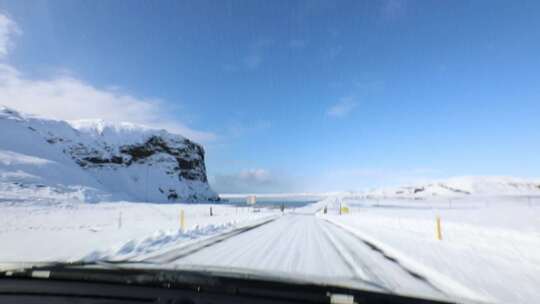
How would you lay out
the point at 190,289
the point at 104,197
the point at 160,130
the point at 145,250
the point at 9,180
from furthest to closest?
the point at 160,130, the point at 104,197, the point at 9,180, the point at 145,250, the point at 190,289

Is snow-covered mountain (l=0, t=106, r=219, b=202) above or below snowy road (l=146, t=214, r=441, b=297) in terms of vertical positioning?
above

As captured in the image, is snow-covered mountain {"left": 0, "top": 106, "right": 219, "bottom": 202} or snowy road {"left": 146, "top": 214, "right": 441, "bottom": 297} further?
snow-covered mountain {"left": 0, "top": 106, "right": 219, "bottom": 202}

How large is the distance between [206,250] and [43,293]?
5.78 m

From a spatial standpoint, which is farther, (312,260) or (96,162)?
(96,162)

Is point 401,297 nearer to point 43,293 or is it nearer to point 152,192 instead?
point 43,293

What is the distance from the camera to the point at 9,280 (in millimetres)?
2547

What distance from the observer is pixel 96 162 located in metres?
95.4

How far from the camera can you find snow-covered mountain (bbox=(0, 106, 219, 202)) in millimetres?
57031

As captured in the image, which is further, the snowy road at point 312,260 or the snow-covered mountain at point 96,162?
the snow-covered mountain at point 96,162

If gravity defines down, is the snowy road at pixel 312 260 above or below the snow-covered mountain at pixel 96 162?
below

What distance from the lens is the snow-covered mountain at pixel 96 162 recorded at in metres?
57.0

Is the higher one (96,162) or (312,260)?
(96,162)

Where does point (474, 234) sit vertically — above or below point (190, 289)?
below

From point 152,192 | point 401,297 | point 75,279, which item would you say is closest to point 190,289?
point 75,279
